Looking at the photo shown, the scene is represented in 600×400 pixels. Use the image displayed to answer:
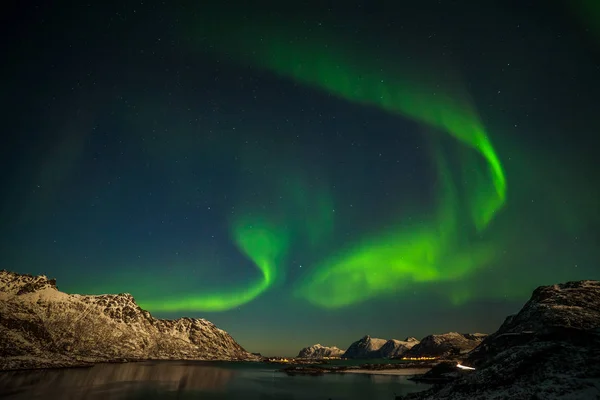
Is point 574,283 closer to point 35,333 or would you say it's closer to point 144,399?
point 144,399

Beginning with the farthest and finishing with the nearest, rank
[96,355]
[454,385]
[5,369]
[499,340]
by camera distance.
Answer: [96,355] → [5,369] → [499,340] → [454,385]

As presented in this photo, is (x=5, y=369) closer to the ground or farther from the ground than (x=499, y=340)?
closer to the ground

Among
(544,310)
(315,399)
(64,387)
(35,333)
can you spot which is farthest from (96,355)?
(544,310)

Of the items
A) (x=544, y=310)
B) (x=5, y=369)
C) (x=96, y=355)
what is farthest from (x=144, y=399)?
(x=96, y=355)

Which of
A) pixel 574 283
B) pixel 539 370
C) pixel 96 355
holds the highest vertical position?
pixel 574 283

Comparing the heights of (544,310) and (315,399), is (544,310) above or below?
above

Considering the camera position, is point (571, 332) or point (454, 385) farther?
point (454, 385)

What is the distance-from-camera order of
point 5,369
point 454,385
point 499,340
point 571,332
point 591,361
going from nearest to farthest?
point 591,361, point 571,332, point 454,385, point 499,340, point 5,369

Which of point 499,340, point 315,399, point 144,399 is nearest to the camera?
point 144,399

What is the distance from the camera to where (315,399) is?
6869 centimetres

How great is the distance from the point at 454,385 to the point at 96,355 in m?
237

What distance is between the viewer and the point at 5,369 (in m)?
104

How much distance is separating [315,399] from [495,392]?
45228 millimetres

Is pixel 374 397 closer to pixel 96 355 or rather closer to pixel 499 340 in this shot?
pixel 499 340
